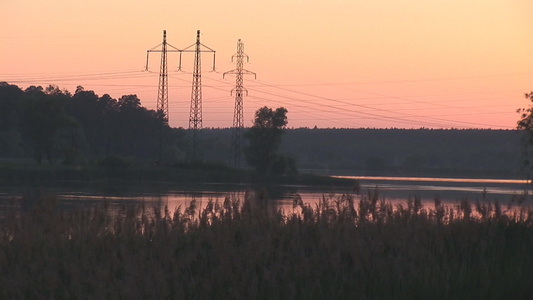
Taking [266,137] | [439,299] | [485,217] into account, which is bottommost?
[439,299]

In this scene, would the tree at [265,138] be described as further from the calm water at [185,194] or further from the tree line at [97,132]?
the calm water at [185,194]

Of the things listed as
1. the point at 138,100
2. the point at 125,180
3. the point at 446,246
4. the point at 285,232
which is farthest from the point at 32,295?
the point at 138,100

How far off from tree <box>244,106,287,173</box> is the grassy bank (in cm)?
8825

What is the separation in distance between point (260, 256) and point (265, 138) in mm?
95460

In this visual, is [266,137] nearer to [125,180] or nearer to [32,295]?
[125,180]

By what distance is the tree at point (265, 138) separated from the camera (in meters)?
110

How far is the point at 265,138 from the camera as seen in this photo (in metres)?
111

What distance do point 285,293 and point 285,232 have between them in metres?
4.94

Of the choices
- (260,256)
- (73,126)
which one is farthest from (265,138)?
(260,256)

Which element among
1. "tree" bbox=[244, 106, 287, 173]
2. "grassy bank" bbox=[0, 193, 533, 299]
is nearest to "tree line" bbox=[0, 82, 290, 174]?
"tree" bbox=[244, 106, 287, 173]

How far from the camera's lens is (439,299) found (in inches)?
592

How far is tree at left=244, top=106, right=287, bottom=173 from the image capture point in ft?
360

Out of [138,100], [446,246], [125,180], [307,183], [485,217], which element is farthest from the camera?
[138,100]

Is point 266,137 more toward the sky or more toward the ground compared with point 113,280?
more toward the sky
